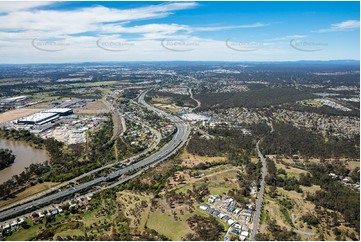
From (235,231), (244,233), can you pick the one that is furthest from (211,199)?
(244,233)

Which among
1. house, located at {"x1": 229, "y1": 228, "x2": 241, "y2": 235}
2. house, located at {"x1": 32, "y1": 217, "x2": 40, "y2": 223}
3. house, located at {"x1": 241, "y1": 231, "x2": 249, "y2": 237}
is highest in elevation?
house, located at {"x1": 241, "y1": 231, "x2": 249, "y2": 237}

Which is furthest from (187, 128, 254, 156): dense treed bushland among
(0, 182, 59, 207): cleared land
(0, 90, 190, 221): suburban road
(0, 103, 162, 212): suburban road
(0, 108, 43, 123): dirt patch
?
(0, 108, 43, 123): dirt patch

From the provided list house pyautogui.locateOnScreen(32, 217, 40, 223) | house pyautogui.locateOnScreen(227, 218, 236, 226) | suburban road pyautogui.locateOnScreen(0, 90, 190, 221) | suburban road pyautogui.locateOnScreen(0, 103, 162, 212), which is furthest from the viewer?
suburban road pyautogui.locateOnScreen(0, 103, 162, 212)

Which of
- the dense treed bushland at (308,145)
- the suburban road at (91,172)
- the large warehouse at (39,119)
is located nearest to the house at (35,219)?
the suburban road at (91,172)

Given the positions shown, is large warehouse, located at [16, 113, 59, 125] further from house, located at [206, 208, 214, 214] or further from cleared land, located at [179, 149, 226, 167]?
house, located at [206, 208, 214, 214]

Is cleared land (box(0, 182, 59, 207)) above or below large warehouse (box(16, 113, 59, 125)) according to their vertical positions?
below

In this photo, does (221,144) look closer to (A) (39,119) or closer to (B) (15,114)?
(A) (39,119)
